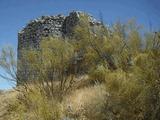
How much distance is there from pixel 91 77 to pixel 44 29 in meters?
6.49

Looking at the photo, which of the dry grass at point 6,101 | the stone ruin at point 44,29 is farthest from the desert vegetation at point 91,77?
the stone ruin at point 44,29

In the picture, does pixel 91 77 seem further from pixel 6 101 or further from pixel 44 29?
pixel 44 29

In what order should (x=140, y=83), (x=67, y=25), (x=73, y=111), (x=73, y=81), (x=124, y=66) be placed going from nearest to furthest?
(x=140, y=83)
(x=73, y=111)
(x=124, y=66)
(x=73, y=81)
(x=67, y=25)

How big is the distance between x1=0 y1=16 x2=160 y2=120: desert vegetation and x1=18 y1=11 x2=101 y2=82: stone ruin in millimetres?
2497

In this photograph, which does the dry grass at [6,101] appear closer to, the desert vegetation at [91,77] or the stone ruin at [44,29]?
the desert vegetation at [91,77]

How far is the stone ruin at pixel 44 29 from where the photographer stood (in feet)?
79.6

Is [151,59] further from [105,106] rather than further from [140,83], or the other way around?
[105,106]

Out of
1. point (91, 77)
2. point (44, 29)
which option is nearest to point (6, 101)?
point (91, 77)

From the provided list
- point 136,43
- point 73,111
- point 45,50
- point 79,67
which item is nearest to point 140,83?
point 73,111

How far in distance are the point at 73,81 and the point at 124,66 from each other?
11.9ft

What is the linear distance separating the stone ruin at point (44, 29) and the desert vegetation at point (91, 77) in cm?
250

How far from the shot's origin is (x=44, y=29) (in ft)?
82.7

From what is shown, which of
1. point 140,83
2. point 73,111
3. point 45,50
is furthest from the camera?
point 45,50

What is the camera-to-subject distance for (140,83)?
1411 cm
